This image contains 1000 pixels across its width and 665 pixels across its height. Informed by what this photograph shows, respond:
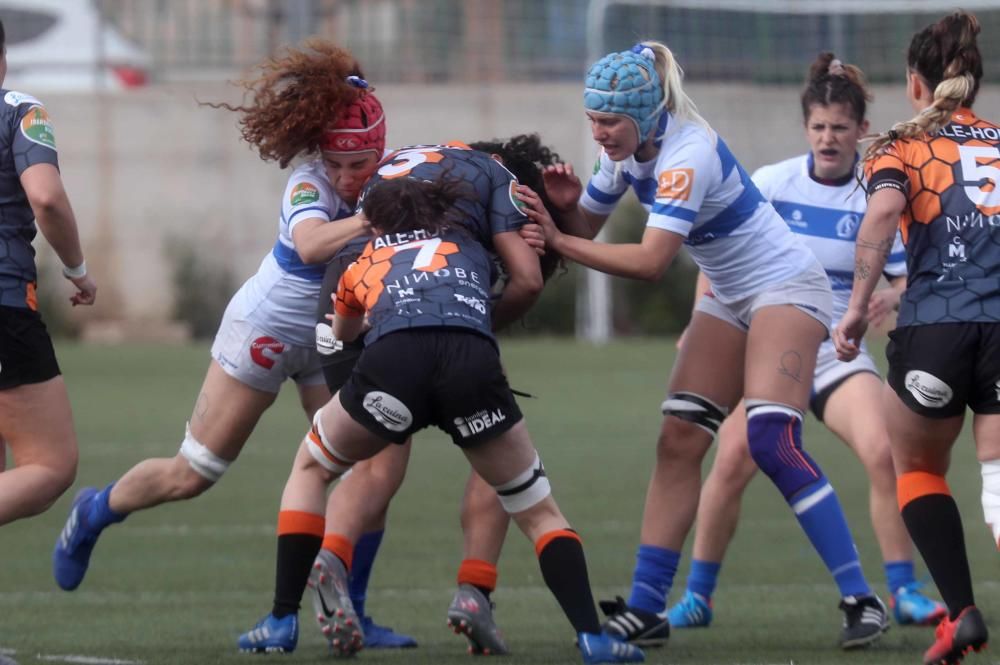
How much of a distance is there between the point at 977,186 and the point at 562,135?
62.9ft

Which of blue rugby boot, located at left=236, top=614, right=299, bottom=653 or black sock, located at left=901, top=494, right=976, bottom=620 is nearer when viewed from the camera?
black sock, located at left=901, top=494, right=976, bottom=620

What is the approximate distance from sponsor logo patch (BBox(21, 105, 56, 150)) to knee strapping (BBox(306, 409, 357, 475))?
3.99ft

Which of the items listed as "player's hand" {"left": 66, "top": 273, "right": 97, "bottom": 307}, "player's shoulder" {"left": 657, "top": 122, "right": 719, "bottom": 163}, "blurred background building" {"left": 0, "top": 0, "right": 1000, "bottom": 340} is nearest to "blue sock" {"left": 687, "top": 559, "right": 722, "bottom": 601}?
"player's shoulder" {"left": 657, "top": 122, "right": 719, "bottom": 163}

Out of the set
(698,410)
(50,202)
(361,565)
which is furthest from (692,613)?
(50,202)

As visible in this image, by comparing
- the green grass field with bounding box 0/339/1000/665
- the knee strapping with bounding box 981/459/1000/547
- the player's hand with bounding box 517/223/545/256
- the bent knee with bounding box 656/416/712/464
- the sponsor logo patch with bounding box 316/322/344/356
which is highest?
the player's hand with bounding box 517/223/545/256

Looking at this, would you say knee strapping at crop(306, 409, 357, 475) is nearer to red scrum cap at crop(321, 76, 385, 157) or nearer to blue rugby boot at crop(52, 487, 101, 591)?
red scrum cap at crop(321, 76, 385, 157)

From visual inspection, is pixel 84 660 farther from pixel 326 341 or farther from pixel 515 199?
pixel 515 199

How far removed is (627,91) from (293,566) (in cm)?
187

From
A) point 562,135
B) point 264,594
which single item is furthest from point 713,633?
point 562,135

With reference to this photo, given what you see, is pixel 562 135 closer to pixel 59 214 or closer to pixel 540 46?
pixel 540 46

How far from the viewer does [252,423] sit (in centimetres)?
625

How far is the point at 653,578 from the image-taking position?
6125 mm

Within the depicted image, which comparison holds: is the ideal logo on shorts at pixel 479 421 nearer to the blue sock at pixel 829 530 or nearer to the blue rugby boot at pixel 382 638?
the blue rugby boot at pixel 382 638

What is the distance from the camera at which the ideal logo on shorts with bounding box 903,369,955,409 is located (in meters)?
5.02
